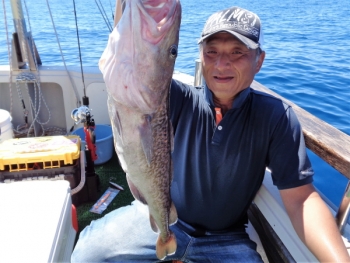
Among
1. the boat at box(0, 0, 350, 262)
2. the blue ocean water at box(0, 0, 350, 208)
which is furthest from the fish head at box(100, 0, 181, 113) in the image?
the blue ocean water at box(0, 0, 350, 208)

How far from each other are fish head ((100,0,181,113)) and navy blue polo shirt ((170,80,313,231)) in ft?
2.12

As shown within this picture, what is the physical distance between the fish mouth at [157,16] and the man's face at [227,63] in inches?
27.0

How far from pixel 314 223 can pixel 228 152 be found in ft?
2.19

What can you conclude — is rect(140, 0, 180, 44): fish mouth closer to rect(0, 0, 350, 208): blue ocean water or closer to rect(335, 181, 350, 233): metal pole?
rect(335, 181, 350, 233): metal pole

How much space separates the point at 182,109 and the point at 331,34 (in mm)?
14187

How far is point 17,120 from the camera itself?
4.95m

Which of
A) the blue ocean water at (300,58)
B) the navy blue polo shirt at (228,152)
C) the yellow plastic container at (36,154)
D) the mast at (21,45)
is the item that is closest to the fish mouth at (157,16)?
the navy blue polo shirt at (228,152)

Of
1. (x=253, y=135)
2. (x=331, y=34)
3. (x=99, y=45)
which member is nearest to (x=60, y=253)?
(x=253, y=135)

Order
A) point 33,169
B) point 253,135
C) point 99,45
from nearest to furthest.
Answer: point 253,135, point 33,169, point 99,45

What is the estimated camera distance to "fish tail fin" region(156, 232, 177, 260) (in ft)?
6.64

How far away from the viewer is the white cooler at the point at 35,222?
161 centimetres

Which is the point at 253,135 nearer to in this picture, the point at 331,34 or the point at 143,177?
the point at 143,177

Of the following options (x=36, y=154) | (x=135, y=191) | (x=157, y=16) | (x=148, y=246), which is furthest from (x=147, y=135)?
(x=36, y=154)

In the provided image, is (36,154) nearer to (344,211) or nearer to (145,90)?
(145,90)
